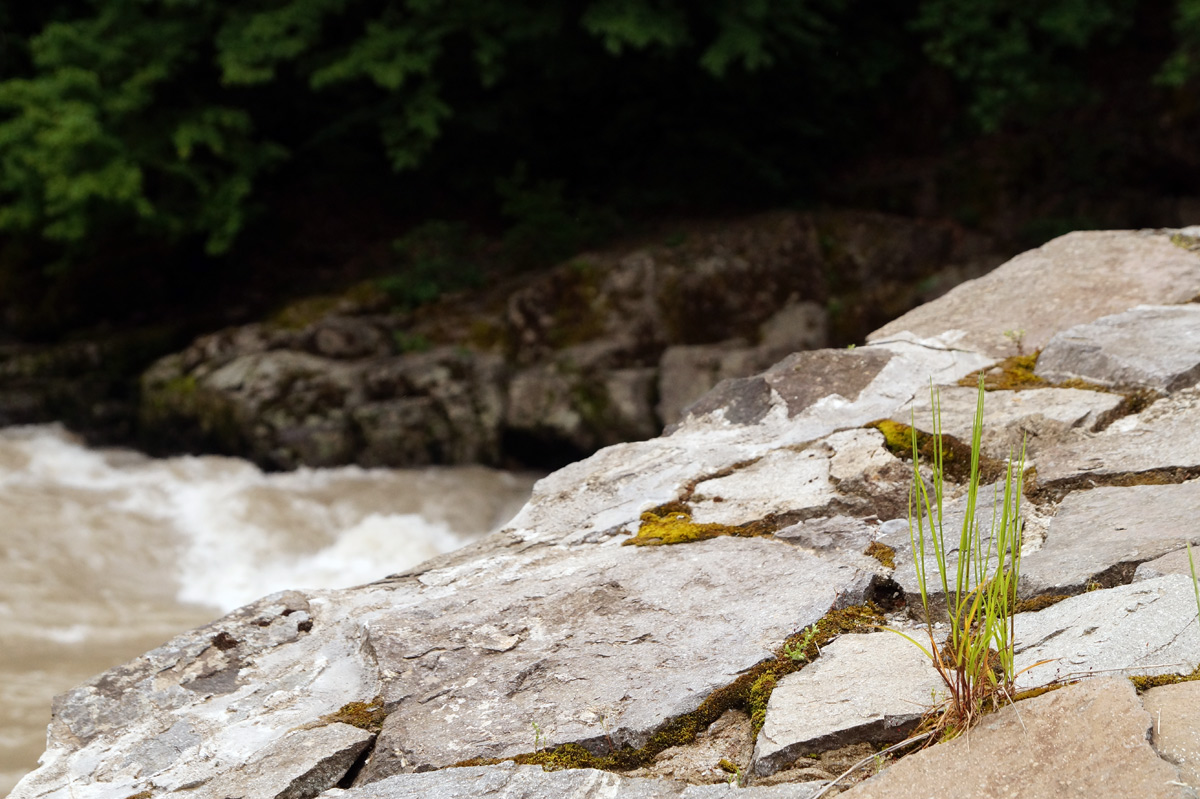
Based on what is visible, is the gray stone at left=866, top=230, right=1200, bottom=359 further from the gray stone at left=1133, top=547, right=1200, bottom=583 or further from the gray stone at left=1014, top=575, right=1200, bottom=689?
the gray stone at left=1014, top=575, right=1200, bottom=689

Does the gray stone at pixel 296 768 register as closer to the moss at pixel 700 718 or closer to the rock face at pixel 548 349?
the moss at pixel 700 718

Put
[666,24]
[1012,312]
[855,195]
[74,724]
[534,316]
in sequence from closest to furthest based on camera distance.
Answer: [74,724]
[1012,312]
[666,24]
[534,316]
[855,195]

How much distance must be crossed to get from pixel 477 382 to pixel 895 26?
656 centimetres

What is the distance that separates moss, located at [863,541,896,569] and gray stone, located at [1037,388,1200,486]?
1.37 ft

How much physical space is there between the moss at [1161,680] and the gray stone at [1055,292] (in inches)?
64.3

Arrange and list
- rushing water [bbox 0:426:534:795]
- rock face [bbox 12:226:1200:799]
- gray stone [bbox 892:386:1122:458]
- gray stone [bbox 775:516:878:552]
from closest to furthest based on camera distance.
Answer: rock face [bbox 12:226:1200:799]
gray stone [bbox 775:516:878:552]
gray stone [bbox 892:386:1122:458]
rushing water [bbox 0:426:534:795]

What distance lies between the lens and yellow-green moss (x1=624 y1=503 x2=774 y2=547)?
230 centimetres

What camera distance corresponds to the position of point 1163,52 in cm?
1059

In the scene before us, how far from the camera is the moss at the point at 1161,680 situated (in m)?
1.39

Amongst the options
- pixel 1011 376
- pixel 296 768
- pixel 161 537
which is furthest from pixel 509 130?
pixel 296 768

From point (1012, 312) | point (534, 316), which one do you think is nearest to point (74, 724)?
point (1012, 312)

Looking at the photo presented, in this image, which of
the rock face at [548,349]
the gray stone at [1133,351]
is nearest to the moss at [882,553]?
the gray stone at [1133,351]

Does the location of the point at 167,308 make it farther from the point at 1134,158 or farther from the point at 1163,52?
the point at 1163,52

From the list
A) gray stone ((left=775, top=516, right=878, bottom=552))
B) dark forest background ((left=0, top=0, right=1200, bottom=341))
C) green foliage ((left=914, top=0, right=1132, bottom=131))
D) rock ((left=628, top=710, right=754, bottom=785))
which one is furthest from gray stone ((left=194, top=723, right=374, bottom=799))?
green foliage ((left=914, top=0, right=1132, bottom=131))
